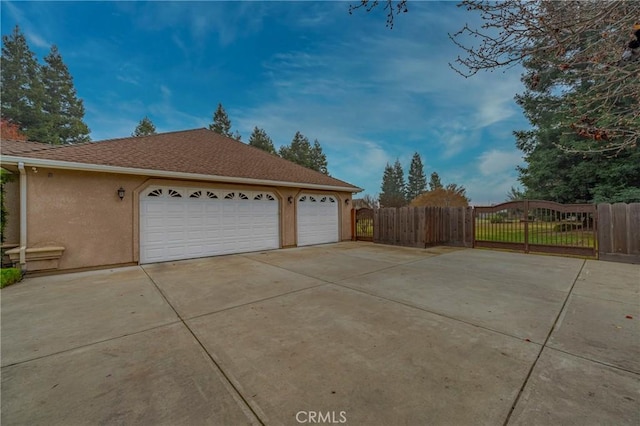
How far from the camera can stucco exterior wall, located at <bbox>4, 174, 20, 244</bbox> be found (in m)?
6.01

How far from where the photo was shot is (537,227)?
8.30 metres

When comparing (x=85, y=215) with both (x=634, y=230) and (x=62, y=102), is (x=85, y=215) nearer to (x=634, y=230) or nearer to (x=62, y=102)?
(x=634, y=230)

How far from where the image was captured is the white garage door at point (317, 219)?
10.7 meters

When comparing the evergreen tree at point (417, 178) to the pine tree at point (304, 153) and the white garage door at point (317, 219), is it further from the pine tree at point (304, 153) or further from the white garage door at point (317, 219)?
the white garage door at point (317, 219)

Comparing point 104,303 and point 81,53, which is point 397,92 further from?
point 81,53

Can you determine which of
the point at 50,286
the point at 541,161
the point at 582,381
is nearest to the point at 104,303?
the point at 50,286

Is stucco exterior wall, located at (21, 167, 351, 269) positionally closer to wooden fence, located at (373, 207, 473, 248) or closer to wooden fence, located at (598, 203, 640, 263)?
wooden fence, located at (373, 207, 473, 248)

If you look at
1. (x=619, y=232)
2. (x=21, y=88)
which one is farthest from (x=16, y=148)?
(x=21, y=88)

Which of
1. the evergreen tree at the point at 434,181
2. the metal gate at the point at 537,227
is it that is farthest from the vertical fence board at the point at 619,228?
the evergreen tree at the point at 434,181

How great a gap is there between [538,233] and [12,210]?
14.7 m

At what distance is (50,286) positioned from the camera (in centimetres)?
504

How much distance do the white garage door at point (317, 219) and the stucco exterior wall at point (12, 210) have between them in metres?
7.77

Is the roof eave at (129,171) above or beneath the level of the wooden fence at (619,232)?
above

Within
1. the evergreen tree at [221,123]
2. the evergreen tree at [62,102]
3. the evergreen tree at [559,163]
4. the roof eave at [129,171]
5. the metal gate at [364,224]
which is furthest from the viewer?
the evergreen tree at [221,123]
